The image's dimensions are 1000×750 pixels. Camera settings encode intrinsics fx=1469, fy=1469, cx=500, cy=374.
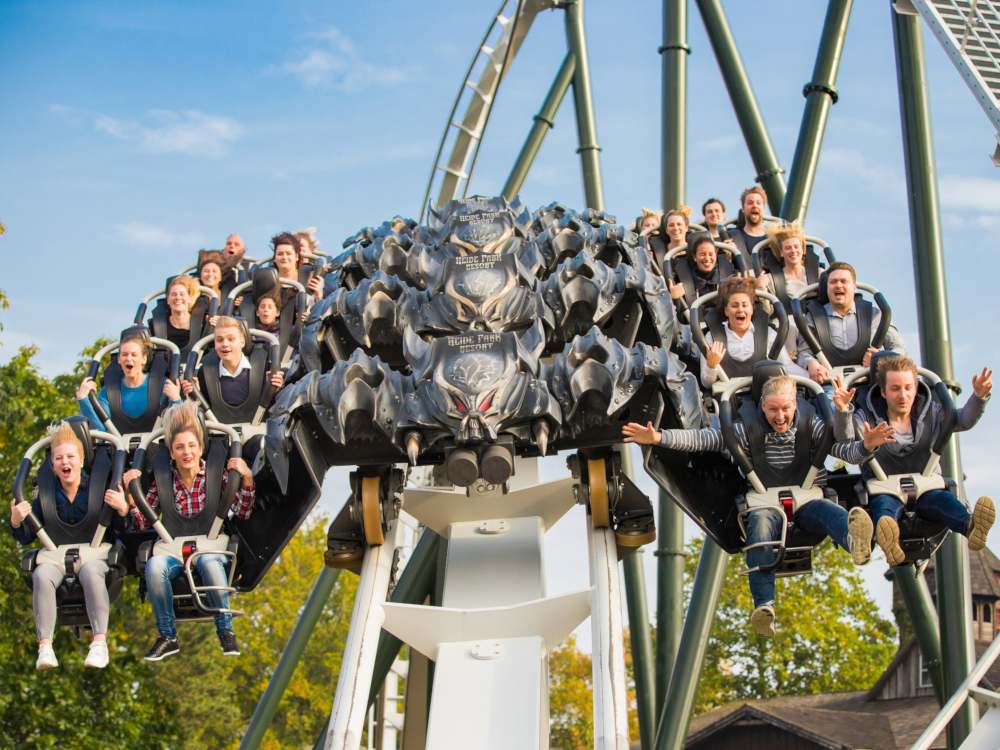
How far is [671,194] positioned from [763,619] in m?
6.72

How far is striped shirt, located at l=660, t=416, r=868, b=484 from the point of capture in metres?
6.07

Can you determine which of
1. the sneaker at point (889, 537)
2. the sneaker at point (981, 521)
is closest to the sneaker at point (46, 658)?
the sneaker at point (889, 537)

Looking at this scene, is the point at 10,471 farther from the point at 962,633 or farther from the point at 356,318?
the point at 962,633

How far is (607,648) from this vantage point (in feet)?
18.0

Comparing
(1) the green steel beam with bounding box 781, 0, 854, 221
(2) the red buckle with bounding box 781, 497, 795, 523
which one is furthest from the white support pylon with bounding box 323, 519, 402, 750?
(1) the green steel beam with bounding box 781, 0, 854, 221

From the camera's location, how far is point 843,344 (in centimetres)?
784

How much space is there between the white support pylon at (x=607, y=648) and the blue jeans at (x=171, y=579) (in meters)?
1.63

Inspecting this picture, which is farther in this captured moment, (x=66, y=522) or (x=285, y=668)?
(x=285, y=668)

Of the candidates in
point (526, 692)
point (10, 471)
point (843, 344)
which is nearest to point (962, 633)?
point (843, 344)

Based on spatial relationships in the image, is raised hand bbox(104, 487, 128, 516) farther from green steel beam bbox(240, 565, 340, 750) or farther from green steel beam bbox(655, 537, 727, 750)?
green steel beam bbox(655, 537, 727, 750)

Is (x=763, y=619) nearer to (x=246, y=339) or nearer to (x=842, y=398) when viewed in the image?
(x=842, y=398)

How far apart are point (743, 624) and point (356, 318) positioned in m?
20.9

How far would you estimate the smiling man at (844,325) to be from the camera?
782cm

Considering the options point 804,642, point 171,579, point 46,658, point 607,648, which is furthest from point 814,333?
point 804,642
